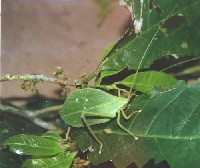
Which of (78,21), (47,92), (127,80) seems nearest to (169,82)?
(127,80)

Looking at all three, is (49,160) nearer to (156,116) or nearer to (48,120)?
(156,116)

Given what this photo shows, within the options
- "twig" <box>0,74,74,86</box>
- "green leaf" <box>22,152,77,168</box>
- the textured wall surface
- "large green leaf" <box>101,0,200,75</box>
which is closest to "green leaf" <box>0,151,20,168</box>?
"green leaf" <box>22,152,77,168</box>

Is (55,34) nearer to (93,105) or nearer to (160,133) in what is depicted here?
(93,105)

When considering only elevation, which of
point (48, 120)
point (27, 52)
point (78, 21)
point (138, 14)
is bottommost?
point (48, 120)

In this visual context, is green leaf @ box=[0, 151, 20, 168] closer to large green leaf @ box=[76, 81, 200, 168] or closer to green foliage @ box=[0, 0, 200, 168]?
green foliage @ box=[0, 0, 200, 168]

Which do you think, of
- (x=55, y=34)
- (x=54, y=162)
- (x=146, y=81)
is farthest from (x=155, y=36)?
(x=55, y=34)
